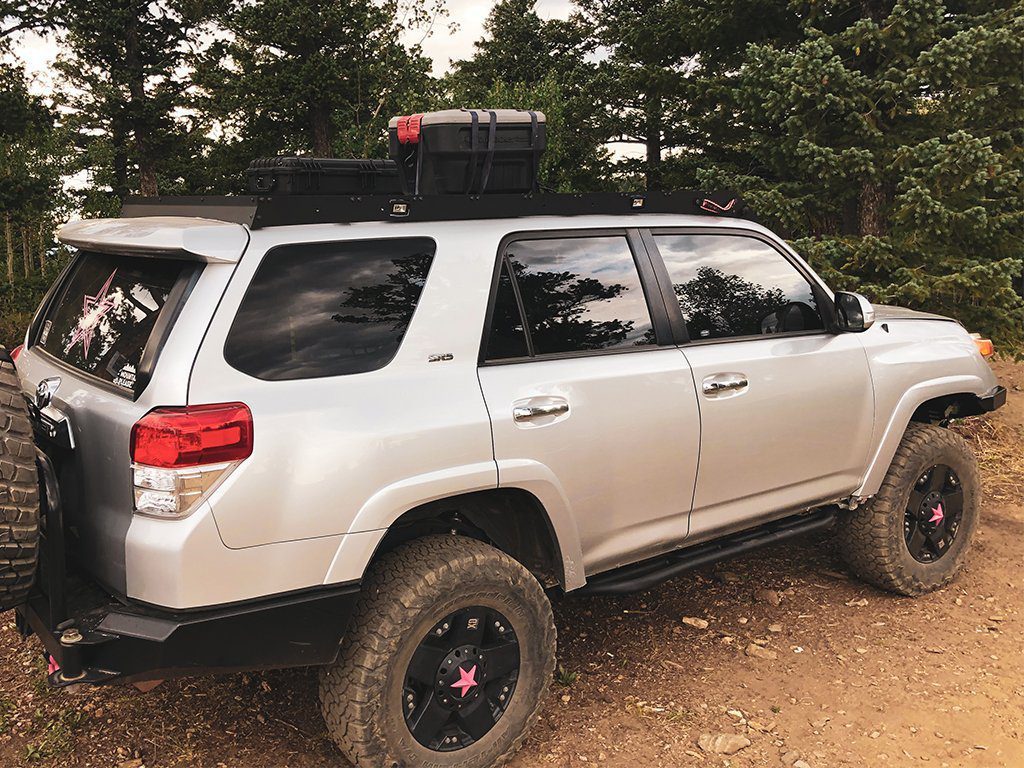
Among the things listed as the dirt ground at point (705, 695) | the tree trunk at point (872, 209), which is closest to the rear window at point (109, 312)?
the dirt ground at point (705, 695)

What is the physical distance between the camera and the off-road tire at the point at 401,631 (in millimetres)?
2832

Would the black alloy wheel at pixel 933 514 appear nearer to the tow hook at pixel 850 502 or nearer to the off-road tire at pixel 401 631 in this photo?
the tow hook at pixel 850 502

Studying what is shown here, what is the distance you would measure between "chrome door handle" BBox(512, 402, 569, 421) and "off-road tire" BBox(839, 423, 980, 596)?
83.0 inches

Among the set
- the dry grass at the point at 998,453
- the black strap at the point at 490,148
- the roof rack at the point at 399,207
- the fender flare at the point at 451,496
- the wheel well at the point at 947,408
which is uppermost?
the black strap at the point at 490,148

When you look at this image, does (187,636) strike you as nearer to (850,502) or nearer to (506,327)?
(506,327)

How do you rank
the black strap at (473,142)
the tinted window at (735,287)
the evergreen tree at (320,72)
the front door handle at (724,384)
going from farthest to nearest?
the evergreen tree at (320,72) → the tinted window at (735,287) → the front door handle at (724,384) → the black strap at (473,142)

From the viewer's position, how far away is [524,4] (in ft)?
76.9

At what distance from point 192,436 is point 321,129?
1733 cm

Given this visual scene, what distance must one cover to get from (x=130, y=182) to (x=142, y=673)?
68.0 feet

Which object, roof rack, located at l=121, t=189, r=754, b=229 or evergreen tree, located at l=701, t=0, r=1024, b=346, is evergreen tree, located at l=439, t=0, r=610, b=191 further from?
roof rack, located at l=121, t=189, r=754, b=229

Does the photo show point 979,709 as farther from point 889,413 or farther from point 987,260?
point 987,260

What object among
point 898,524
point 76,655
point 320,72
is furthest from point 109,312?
point 320,72

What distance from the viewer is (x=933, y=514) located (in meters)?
4.75

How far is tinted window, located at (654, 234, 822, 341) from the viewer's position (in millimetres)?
3781
